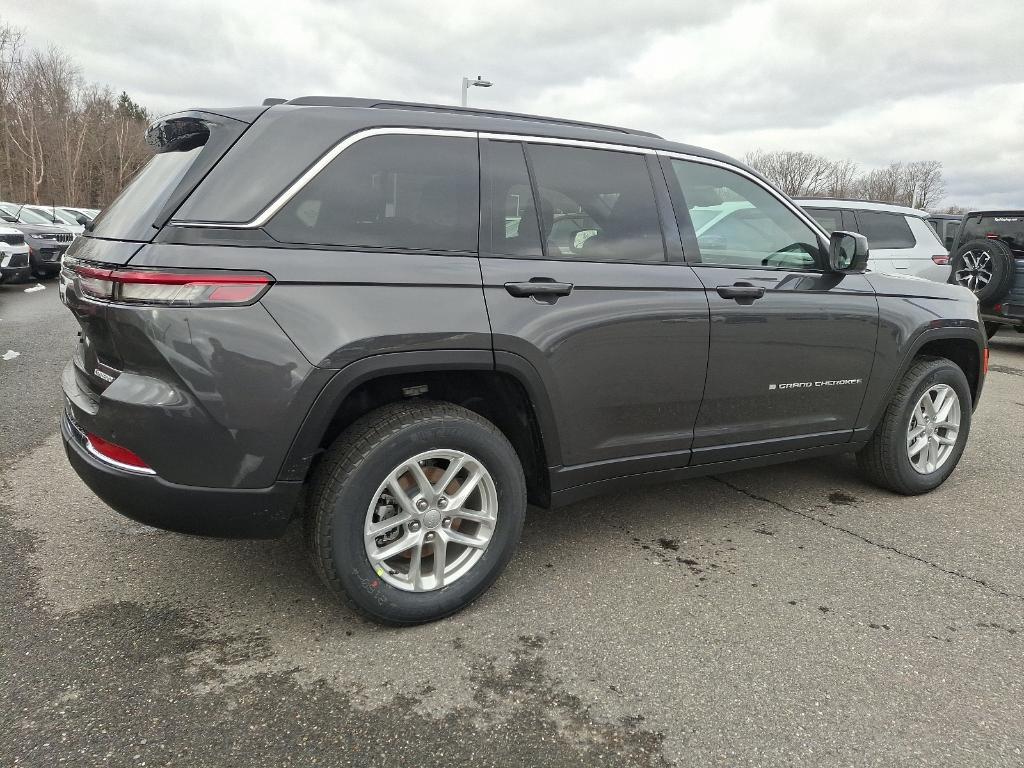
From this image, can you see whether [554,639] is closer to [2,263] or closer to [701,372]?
[701,372]

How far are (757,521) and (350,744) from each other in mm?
2368

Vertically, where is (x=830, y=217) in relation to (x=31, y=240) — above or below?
above

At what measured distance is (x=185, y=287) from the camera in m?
2.16

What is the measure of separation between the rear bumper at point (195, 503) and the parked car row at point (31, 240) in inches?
411

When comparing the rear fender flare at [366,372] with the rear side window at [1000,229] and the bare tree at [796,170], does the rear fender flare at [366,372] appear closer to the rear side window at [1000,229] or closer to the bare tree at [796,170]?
the rear side window at [1000,229]

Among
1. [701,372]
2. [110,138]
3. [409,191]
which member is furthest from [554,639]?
[110,138]

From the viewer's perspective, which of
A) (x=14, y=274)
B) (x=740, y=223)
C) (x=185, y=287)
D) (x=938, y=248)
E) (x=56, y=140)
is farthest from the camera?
(x=56, y=140)

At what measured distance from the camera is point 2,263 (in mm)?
11938

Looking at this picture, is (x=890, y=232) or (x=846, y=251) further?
(x=890, y=232)

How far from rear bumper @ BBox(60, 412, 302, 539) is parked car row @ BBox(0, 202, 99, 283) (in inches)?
411

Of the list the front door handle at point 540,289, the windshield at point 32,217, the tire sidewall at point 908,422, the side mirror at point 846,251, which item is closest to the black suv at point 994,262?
the tire sidewall at point 908,422

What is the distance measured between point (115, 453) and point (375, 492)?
83 cm

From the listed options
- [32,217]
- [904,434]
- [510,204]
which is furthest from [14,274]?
[904,434]

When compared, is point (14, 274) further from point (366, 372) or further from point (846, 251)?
point (846, 251)
